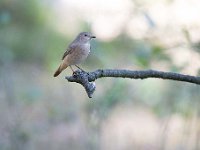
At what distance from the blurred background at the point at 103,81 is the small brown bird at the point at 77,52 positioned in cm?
65

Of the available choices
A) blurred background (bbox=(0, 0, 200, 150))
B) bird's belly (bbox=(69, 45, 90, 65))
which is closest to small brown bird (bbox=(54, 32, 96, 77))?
bird's belly (bbox=(69, 45, 90, 65))

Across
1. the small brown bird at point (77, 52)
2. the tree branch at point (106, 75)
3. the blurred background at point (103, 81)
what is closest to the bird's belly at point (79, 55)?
the small brown bird at point (77, 52)

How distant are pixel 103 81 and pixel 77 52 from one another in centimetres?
222

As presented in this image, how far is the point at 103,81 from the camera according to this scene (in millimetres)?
5500

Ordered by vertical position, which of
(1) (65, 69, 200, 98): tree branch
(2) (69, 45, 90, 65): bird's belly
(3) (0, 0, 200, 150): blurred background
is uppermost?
(3) (0, 0, 200, 150): blurred background

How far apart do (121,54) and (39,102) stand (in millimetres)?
1083

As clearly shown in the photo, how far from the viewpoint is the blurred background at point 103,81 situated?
193 inches

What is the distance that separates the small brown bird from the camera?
327cm

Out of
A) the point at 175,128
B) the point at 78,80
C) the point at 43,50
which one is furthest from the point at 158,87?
the point at 78,80

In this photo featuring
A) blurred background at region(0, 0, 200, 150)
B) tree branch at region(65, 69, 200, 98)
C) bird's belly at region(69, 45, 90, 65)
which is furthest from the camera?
blurred background at region(0, 0, 200, 150)

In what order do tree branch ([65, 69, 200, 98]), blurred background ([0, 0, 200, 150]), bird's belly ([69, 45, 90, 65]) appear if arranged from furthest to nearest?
blurred background ([0, 0, 200, 150]) → bird's belly ([69, 45, 90, 65]) → tree branch ([65, 69, 200, 98])

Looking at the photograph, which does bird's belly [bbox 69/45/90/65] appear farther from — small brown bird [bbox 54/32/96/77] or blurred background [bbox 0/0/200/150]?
blurred background [bbox 0/0/200/150]

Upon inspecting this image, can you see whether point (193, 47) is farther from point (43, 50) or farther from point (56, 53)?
point (43, 50)

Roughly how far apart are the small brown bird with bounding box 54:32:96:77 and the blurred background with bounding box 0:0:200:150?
0.65 m
